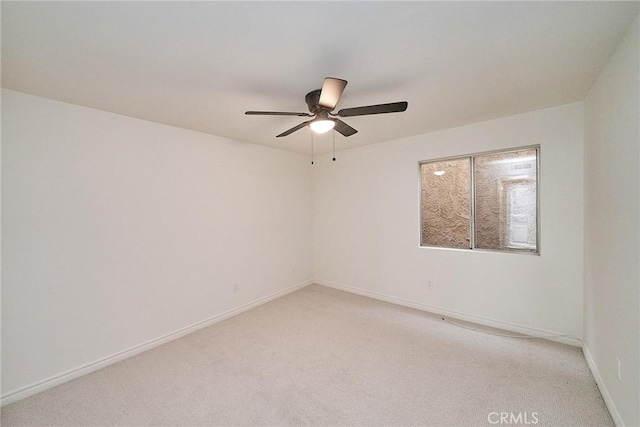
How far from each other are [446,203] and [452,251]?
0.65 metres

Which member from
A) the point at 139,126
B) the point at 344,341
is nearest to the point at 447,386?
the point at 344,341

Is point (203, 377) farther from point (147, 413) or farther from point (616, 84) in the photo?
point (616, 84)

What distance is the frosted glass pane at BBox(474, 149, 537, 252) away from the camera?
2.88 m

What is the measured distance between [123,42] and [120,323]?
8.05 feet

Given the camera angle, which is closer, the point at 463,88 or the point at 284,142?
the point at 463,88

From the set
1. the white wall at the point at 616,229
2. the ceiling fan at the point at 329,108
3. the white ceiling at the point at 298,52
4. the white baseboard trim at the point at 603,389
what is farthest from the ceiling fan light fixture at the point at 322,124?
the white baseboard trim at the point at 603,389

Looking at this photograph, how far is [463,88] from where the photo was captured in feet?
7.04

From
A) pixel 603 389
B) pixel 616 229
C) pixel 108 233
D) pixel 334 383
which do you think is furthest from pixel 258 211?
pixel 603 389

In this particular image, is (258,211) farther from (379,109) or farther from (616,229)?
(616,229)

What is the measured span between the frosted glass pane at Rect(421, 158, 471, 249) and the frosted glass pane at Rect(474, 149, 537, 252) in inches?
5.2

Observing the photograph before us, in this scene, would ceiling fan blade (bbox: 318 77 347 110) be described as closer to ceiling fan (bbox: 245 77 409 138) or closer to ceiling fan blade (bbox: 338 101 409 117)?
ceiling fan (bbox: 245 77 409 138)

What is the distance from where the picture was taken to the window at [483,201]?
114 inches

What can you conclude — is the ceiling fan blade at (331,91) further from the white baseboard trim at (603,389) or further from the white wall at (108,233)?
the white baseboard trim at (603,389)

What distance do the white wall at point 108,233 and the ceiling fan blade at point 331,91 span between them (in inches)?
80.7
